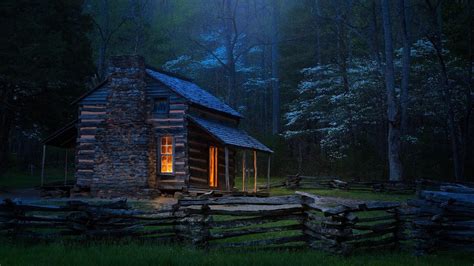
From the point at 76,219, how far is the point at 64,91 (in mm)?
21225

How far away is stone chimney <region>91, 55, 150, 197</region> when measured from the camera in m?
21.5

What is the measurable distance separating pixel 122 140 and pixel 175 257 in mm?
14627

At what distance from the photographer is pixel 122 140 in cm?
2172

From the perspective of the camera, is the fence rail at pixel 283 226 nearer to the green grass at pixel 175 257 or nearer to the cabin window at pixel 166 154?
the green grass at pixel 175 257

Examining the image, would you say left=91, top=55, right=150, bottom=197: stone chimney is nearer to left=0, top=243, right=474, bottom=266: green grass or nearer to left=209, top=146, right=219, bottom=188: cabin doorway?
left=209, top=146, right=219, bottom=188: cabin doorway

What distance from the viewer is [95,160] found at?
A: 71.7 feet

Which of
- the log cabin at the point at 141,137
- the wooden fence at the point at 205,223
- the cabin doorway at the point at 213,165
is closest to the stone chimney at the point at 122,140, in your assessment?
the log cabin at the point at 141,137

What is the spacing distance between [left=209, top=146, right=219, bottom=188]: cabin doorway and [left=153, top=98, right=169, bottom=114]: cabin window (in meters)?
3.27

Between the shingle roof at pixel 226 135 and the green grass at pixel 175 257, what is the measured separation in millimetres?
12242

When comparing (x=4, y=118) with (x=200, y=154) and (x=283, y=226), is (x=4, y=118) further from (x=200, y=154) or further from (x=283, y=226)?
(x=283, y=226)

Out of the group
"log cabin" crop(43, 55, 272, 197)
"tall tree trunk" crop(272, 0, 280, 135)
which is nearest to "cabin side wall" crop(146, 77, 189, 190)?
"log cabin" crop(43, 55, 272, 197)

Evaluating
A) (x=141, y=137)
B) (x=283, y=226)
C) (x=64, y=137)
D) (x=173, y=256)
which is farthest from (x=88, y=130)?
→ (x=173, y=256)

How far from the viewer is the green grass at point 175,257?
298 inches

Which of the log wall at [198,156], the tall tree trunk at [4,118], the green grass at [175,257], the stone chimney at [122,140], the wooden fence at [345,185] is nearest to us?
the green grass at [175,257]
